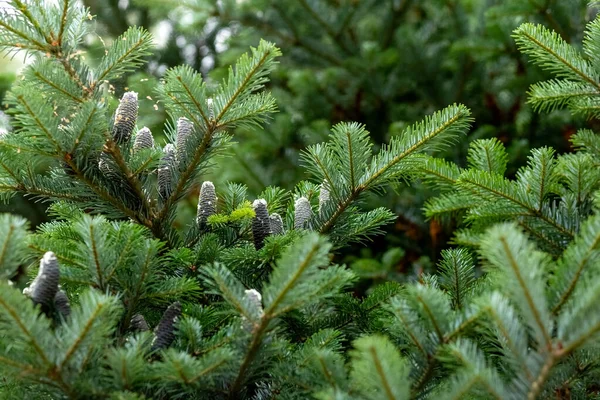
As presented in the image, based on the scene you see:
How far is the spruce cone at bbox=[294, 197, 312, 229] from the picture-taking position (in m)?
1.53

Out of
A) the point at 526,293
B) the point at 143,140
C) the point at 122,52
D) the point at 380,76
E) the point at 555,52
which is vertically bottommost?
the point at 526,293

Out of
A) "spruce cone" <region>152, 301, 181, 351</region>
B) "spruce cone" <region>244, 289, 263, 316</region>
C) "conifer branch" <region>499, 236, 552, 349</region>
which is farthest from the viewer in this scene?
"spruce cone" <region>152, 301, 181, 351</region>

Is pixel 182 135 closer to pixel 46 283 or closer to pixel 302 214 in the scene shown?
pixel 302 214

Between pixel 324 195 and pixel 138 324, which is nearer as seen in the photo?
pixel 138 324

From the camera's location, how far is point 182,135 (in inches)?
58.7

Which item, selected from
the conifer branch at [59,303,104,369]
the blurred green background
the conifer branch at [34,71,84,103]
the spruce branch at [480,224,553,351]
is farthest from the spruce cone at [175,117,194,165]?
the blurred green background

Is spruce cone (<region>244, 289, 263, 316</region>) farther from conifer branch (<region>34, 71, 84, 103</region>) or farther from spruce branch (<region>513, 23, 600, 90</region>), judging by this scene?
spruce branch (<region>513, 23, 600, 90</region>)

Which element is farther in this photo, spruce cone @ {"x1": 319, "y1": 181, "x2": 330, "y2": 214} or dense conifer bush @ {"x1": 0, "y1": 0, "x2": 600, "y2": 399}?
spruce cone @ {"x1": 319, "y1": 181, "x2": 330, "y2": 214}

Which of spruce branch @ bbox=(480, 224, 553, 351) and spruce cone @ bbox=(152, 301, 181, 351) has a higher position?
spruce cone @ bbox=(152, 301, 181, 351)

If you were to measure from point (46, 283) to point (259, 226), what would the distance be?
0.46 meters

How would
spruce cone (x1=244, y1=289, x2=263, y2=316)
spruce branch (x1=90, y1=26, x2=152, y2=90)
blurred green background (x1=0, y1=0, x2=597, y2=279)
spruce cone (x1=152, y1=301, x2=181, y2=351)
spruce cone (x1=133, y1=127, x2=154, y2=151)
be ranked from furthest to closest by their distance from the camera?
blurred green background (x1=0, y1=0, x2=597, y2=279) < spruce cone (x1=133, y1=127, x2=154, y2=151) < spruce branch (x1=90, y1=26, x2=152, y2=90) < spruce cone (x1=152, y1=301, x2=181, y2=351) < spruce cone (x1=244, y1=289, x2=263, y2=316)

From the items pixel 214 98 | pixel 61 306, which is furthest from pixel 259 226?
pixel 61 306

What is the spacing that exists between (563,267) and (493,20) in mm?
2051

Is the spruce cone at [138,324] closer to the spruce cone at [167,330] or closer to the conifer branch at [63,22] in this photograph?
the spruce cone at [167,330]
